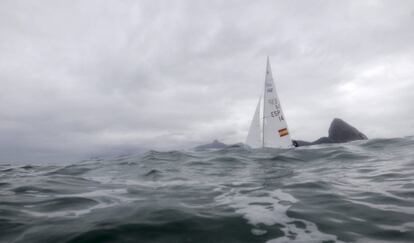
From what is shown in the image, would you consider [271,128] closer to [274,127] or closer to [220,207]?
[274,127]

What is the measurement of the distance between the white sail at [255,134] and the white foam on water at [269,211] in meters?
25.0

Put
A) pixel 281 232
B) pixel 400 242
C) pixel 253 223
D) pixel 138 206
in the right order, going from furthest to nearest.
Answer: pixel 138 206 → pixel 253 223 → pixel 281 232 → pixel 400 242

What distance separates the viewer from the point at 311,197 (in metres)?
6.44

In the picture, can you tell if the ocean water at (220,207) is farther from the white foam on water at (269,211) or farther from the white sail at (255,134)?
the white sail at (255,134)

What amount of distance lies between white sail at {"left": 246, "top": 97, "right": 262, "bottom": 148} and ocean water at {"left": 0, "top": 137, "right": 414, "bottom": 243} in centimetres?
2209

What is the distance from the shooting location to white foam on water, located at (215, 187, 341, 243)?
4.34m

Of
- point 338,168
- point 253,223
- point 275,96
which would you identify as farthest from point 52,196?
point 275,96

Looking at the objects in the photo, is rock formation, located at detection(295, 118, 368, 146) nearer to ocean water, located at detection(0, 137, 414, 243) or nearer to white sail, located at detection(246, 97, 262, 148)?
white sail, located at detection(246, 97, 262, 148)

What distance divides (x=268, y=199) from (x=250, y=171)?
405cm

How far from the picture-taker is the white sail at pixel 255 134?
32.1m

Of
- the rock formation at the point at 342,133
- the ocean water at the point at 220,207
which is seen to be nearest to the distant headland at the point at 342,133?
the rock formation at the point at 342,133

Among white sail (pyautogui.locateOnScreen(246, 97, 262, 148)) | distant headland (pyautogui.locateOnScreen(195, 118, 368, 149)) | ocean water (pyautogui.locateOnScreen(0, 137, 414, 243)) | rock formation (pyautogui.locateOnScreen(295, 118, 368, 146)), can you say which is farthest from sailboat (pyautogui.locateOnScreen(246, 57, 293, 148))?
ocean water (pyautogui.locateOnScreen(0, 137, 414, 243))

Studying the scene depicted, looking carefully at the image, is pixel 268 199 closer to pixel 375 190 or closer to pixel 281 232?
pixel 281 232

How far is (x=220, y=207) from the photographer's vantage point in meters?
5.71
